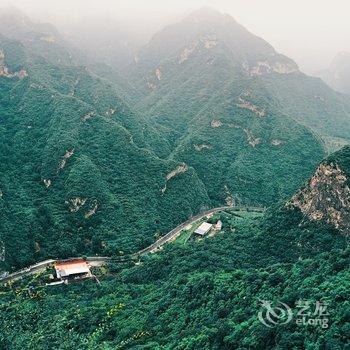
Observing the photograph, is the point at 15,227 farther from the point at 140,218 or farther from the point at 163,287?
the point at 163,287

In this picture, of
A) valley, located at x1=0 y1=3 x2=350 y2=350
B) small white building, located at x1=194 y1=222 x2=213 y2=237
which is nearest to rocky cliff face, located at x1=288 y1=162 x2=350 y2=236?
valley, located at x1=0 y1=3 x2=350 y2=350

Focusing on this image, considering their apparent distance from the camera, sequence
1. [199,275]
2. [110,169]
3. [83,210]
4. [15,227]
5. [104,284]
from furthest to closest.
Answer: [110,169]
[83,210]
[15,227]
[104,284]
[199,275]

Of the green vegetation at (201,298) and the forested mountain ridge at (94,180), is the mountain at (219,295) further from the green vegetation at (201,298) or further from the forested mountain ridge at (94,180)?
the forested mountain ridge at (94,180)

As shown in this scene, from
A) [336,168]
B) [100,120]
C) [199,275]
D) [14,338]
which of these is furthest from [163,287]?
[100,120]

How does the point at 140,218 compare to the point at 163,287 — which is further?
the point at 140,218

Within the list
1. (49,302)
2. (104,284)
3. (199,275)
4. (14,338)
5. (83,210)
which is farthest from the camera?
(83,210)

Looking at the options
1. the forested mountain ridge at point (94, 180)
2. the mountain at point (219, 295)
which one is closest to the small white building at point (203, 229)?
the forested mountain ridge at point (94, 180)

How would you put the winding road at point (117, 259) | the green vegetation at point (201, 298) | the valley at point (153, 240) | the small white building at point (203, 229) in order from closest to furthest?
the green vegetation at point (201, 298)
the valley at point (153, 240)
the winding road at point (117, 259)
the small white building at point (203, 229)
